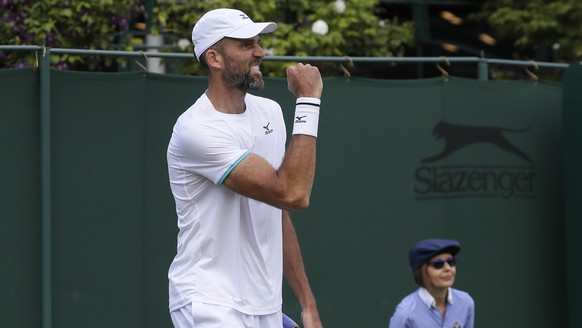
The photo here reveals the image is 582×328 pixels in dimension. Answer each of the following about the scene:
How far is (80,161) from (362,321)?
6.86 feet

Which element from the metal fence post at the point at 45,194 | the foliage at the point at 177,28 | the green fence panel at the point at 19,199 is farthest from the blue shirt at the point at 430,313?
the foliage at the point at 177,28

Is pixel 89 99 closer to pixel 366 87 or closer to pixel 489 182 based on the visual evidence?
pixel 366 87

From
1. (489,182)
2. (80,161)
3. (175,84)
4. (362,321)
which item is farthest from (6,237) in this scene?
(489,182)

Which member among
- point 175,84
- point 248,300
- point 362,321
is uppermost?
point 175,84

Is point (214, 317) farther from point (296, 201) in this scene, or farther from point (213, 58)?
point (213, 58)

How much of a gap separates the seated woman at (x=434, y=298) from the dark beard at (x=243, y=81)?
2.37 meters

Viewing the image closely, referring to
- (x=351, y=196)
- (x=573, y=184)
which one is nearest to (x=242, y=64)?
(x=351, y=196)

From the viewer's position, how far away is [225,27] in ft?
13.6

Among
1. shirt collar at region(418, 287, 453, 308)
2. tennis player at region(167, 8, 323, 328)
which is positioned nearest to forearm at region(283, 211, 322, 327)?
tennis player at region(167, 8, 323, 328)

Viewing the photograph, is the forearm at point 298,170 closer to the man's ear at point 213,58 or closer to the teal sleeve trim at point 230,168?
the teal sleeve trim at point 230,168

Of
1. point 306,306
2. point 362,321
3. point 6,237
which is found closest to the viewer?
point 306,306

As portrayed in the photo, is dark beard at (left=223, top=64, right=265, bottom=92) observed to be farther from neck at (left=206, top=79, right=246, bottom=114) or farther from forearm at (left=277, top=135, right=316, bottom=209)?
forearm at (left=277, top=135, right=316, bottom=209)

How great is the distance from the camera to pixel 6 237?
617 centimetres

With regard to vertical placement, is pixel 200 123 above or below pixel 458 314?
above
